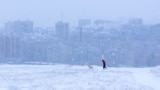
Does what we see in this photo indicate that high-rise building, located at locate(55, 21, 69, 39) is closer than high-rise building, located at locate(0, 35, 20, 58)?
No

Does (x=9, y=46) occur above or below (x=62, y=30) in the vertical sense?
below

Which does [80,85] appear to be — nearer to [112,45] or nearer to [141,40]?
[112,45]

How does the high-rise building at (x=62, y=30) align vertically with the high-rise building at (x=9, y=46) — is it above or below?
above

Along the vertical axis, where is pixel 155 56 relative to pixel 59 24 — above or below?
below

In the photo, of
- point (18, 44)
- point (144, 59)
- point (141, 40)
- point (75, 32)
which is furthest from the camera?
point (75, 32)

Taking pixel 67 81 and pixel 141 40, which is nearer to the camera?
pixel 67 81

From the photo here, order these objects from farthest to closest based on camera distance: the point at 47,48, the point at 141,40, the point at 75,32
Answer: the point at 75,32 → the point at 141,40 → the point at 47,48

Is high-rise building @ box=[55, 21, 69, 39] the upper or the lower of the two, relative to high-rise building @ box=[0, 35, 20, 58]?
upper

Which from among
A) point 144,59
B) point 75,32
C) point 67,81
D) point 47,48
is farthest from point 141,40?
point 67,81

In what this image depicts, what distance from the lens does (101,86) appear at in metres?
25.1

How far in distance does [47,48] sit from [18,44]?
35.2ft

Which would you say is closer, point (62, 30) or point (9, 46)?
point (9, 46)

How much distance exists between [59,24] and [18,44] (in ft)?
80.4

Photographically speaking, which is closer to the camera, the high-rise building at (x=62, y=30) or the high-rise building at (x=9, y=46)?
the high-rise building at (x=9, y=46)
